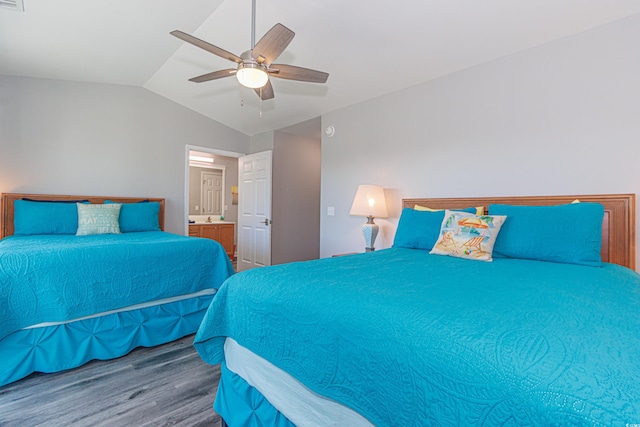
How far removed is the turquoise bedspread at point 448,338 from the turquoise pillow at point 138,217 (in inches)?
103

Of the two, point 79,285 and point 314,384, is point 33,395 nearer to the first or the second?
point 79,285

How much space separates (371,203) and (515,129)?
1.42 m

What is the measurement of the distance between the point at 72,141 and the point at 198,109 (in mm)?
1608

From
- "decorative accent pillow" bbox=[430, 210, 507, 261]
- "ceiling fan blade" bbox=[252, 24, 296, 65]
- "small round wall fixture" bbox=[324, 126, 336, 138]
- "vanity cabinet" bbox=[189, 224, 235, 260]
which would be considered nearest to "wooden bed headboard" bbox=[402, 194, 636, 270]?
"decorative accent pillow" bbox=[430, 210, 507, 261]

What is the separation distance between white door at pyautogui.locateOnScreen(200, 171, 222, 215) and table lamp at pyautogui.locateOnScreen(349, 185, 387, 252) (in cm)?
416

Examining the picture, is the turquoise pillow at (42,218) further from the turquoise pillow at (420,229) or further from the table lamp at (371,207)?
→ the turquoise pillow at (420,229)

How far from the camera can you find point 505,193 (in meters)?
2.57

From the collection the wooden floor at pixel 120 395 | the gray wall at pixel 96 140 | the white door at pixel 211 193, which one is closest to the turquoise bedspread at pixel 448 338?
the wooden floor at pixel 120 395

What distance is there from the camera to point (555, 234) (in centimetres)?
190

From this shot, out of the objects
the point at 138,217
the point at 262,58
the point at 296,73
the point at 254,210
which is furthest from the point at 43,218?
the point at 296,73

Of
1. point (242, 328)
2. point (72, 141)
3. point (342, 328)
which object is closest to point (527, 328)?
point (342, 328)

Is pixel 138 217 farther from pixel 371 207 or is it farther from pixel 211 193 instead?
pixel 211 193

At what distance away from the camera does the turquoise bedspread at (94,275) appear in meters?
1.88

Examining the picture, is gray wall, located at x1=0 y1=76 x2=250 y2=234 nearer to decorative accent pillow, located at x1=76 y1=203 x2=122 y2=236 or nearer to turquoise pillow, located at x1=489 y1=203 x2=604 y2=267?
decorative accent pillow, located at x1=76 y1=203 x2=122 y2=236
